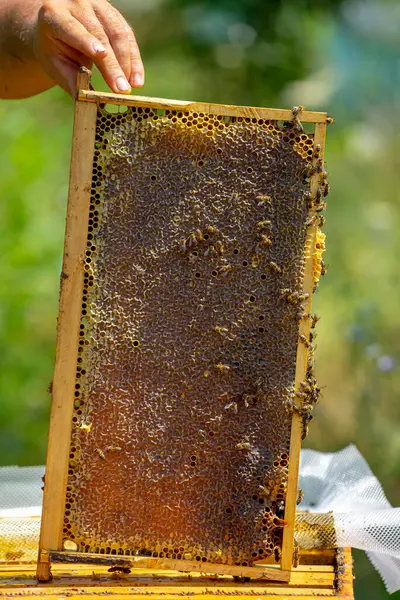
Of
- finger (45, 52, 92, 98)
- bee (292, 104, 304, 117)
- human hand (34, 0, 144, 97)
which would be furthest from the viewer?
finger (45, 52, 92, 98)

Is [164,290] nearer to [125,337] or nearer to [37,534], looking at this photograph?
[125,337]

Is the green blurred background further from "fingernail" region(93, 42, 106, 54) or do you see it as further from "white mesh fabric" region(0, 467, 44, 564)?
"fingernail" region(93, 42, 106, 54)

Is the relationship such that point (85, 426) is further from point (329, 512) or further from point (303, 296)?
point (329, 512)

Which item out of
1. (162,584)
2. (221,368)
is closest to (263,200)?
(221,368)

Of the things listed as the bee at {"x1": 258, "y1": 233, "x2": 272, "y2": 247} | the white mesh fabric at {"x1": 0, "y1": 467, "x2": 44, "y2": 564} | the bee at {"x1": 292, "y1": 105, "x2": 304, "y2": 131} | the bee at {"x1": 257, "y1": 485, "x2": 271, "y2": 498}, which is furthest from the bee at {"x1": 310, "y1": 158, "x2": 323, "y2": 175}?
the white mesh fabric at {"x1": 0, "y1": 467, "x2": 44, "y2": 564}

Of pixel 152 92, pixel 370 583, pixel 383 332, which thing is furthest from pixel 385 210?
pixel 370 583

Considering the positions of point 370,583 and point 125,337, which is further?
point 370,583

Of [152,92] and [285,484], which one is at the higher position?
[152,92]
